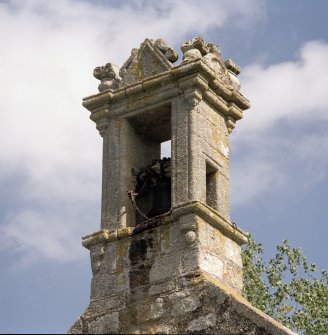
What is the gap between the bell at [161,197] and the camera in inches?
450

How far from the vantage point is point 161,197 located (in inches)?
453

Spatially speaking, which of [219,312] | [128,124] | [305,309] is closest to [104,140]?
[128,124]

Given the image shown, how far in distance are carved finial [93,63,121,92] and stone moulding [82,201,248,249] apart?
1.70 meters

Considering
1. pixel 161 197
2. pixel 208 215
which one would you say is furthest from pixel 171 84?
pixel 208 215

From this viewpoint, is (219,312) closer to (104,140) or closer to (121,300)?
(121,300)

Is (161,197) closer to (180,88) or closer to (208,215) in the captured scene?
(208,215)

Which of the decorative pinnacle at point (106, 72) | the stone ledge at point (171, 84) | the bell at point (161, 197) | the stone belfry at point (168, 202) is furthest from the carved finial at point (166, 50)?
the bell at point (161, 197)

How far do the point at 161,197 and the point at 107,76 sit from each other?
1.62 meters

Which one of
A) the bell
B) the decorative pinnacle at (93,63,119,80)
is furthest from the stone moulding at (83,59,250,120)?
the bell

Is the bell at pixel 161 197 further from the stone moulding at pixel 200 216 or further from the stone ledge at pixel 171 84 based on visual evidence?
the stone ledge at pixel 171 84

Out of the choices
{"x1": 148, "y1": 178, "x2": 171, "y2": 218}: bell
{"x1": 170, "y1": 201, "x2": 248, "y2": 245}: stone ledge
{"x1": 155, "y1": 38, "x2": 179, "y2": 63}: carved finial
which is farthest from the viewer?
{"x1": 155, "y1": 38, "x2": 179, "y2": 63}: carved finial

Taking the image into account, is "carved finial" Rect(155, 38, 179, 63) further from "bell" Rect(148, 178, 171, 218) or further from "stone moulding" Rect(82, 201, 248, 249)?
"stone moulding" Rect(82, 201, 248, 249)

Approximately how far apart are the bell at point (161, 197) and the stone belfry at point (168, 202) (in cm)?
1

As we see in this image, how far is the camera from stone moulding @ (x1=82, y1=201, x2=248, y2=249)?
426 inches
